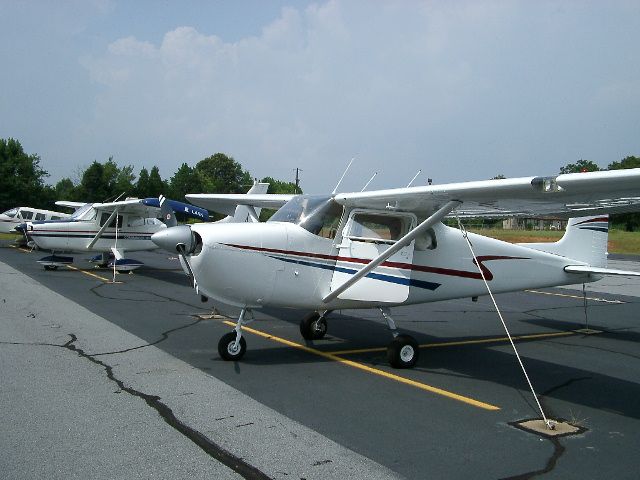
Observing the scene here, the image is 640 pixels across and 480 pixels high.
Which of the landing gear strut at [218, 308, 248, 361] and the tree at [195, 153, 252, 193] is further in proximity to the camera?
the tree at [195, 153, 252, 193]

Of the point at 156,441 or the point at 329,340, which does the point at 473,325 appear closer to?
the point at 329,340

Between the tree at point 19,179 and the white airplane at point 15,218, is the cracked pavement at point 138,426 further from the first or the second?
the tree at point 19,179

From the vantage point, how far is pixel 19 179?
56.9 metres

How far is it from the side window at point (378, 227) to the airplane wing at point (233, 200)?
8.29 ft

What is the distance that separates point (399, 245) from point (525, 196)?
5.61ft

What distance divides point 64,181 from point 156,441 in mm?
122221

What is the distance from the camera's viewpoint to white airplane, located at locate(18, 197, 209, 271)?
19.6 metres

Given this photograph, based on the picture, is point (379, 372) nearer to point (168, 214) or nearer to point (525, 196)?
point (525, 196)

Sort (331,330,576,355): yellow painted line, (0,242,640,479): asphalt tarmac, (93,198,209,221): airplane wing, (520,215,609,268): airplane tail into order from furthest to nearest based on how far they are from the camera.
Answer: (93,198,209,221): airplane wing
(520,215,609,268): airplane tail
(331,330,576,355): yellow painted line
(0,242,640,479): asphalt tarmac

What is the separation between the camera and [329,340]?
9258 millimetres

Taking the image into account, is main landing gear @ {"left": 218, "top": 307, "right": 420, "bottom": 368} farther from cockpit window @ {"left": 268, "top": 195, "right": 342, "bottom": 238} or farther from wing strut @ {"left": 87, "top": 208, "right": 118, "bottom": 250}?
wing strut @ {"left": 87, "top": 208, "right": 118, "bottom": 250}

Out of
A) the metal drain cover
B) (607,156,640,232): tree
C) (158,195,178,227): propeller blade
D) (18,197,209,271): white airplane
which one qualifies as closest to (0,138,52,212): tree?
(18,197,209,271): white airplane

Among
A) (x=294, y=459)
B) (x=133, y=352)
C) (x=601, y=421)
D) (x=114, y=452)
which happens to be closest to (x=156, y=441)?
(x=114, y=452)

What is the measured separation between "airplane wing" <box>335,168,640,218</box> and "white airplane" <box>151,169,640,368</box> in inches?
0.6
